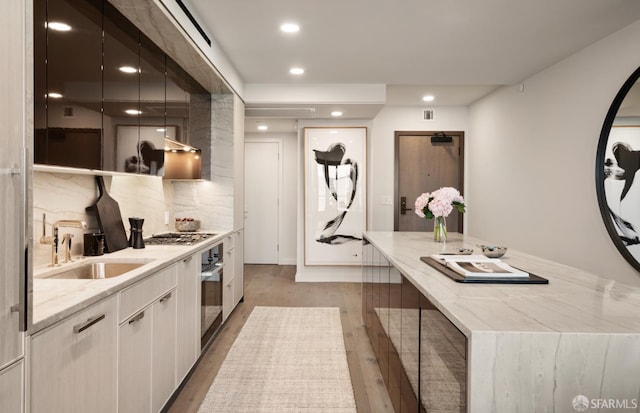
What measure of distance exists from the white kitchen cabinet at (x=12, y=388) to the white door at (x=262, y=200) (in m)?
5.68

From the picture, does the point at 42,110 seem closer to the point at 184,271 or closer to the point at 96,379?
the point at 96,379

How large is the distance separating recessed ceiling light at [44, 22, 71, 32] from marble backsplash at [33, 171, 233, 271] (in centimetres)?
76

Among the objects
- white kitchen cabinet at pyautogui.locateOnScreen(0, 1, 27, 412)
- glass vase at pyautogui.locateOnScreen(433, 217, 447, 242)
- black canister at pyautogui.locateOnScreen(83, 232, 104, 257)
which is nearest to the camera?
white kitchen cabinet at pyautogui.locateOnScreen(0, 1, 27, 412)

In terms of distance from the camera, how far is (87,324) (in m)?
1.33

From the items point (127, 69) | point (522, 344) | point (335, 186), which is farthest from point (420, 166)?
point (522, 344)

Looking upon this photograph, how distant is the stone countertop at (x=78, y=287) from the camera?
46.3 inches

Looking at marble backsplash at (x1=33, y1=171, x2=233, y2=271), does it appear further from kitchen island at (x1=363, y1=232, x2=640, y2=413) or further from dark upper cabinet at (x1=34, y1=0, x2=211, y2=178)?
kitchen island at (x1=363, y1=232, x2=640, y2=413)

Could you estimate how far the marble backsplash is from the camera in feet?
6.38

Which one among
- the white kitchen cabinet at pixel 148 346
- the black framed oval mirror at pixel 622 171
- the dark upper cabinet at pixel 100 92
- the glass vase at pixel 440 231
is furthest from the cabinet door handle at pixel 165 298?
the black framed oval mirror at pixel 622 171

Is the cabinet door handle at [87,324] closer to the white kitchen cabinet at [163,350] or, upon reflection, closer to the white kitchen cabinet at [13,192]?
the white kitchen cabinet at [13,192]

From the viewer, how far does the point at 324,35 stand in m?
3.00

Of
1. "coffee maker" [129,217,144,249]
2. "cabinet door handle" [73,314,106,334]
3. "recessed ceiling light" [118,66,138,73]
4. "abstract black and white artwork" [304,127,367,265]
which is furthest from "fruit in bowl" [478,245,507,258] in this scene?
"abstract black and white artwork" [304,127,367,265]

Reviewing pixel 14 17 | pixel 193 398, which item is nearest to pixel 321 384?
pixel 193 398

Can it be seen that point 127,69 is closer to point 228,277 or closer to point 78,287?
point 78,287
